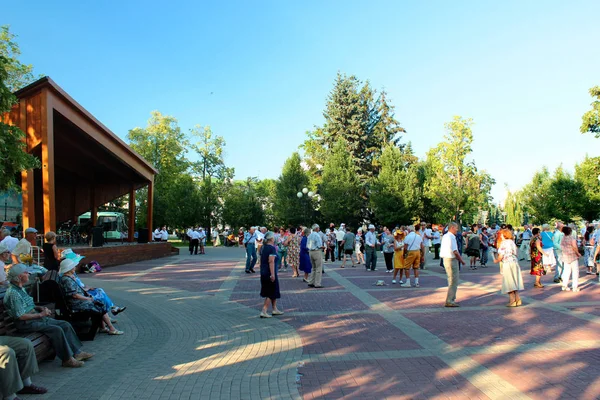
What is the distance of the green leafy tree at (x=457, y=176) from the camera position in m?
37.9

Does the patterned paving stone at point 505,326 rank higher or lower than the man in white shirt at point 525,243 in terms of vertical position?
lower

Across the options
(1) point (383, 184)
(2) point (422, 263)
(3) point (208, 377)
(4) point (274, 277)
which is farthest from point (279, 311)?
(1) point (383, 184)

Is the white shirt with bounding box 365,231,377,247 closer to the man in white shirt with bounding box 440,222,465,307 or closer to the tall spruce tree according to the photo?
the man in white shirt with bounding box 440,222,465,307

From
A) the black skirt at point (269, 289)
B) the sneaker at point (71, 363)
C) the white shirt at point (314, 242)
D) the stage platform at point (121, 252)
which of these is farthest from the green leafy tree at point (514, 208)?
the sneaker at point (71, 363)

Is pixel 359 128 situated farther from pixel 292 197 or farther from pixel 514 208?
pixel 514 208

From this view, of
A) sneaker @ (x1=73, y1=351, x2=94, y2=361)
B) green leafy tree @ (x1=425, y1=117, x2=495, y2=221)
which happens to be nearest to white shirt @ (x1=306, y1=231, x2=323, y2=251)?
sneaker @ (x1=73, y1=351, x2=94, y2=361)

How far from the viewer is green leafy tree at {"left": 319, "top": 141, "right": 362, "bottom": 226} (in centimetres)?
4422

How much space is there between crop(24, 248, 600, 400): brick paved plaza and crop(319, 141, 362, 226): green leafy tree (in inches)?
1296

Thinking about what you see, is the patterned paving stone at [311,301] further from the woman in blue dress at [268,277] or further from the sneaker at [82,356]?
the sneaker at [82,356]

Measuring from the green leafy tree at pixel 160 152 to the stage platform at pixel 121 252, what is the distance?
80.6 ft

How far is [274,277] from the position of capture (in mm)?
8602

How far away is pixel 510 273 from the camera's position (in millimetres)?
9328

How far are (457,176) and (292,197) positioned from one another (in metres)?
17.5

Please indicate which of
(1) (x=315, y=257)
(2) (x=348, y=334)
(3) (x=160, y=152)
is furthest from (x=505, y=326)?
(3) (x=160, y=152)
